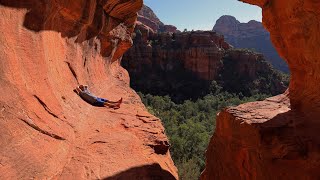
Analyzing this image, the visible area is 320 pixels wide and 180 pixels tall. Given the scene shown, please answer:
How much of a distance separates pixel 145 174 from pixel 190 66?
4590 cm

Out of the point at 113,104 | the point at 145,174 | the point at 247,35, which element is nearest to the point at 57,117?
the point at 145,174

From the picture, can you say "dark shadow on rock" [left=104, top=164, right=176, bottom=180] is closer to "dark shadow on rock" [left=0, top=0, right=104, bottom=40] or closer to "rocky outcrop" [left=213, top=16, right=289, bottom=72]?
"dark shadow on rock" [left=0, top=0, right=104, bottom=40]

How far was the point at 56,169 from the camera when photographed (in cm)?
494

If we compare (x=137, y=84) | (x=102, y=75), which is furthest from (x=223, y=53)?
(x=102, y=75)

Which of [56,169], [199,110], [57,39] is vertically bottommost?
[199,110]

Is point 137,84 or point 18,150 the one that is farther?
point 137,84

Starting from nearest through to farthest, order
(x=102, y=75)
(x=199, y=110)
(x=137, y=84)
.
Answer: (x=102, y=75) < (x=199, y=110) < (x=137, y=84)

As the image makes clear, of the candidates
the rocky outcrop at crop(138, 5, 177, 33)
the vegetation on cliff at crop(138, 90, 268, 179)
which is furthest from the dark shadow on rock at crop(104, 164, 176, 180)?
the rocky outcrop at crop(138, 5, 177, 33)

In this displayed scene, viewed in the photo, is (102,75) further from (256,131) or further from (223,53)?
(223,53)

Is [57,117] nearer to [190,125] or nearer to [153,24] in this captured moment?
[190,125]

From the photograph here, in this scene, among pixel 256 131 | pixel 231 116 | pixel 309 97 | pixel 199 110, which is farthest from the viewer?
pixel 199 110

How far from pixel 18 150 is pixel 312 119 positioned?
4.76 meters

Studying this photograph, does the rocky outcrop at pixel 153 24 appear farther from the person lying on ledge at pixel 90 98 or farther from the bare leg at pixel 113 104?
the person lying on ledge at pixel 90 98

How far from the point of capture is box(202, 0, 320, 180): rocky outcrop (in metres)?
5.18
